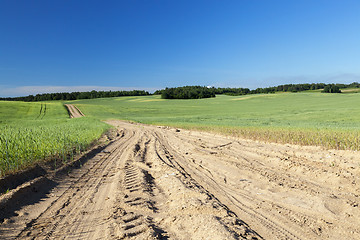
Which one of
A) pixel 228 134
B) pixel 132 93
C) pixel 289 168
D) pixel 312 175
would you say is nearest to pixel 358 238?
pixel 312 175

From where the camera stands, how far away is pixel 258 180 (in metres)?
6.14

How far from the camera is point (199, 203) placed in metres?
4.35

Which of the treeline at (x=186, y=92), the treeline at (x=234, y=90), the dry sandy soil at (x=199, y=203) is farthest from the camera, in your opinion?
the treeline at (x=186, y=92)

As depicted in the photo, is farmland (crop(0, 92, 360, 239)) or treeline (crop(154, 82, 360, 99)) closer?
farmland (crop(0, 92, 360, 239))

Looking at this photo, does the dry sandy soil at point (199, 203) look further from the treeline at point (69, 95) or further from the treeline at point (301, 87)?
the treeline at point (69, 95)

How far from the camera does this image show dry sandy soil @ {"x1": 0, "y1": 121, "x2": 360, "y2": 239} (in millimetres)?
3484

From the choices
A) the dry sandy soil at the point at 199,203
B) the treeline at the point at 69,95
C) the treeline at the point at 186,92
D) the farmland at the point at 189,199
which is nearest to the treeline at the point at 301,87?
the treeline at the point at 186,92

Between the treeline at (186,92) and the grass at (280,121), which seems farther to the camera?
the treeline at (186,92)

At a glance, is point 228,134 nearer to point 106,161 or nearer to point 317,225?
point 106,161

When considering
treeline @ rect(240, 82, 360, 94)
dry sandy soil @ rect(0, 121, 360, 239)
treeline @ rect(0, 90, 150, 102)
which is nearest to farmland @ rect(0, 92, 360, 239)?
dry sandy soil @ rect(0, 121, 360, 239)

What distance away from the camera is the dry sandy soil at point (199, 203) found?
3.48 metres

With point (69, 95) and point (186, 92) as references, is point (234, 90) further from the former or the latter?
point (69, 95)

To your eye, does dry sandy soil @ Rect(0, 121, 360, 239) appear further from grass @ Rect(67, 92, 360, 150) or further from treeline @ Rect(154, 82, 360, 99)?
treeline @ Rect(154, 82, 360, 99)

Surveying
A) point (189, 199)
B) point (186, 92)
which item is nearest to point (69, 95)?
point (186, 92)
